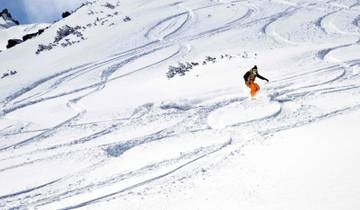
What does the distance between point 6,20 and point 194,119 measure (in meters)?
59.0

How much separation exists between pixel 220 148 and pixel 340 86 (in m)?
4.70

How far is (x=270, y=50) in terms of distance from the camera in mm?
18594

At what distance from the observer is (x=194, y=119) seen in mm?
12438

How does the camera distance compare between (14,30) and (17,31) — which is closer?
(17,31)

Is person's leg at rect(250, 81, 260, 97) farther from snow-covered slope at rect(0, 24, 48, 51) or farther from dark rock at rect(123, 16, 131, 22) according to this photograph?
snow-covered slope at rect(0, 24, 48, 51)

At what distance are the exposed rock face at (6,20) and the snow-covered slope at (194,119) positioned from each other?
137 ft

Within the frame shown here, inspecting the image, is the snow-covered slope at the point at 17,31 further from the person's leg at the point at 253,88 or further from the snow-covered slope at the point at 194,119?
the person's leg at the point at 253,88

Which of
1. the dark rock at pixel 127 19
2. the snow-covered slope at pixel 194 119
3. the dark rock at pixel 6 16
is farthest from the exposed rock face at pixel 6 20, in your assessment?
the snow-covered slope at pixel 194 119

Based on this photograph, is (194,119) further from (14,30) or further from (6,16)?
(6,16)

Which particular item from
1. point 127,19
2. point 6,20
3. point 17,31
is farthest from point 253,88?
point 6,20

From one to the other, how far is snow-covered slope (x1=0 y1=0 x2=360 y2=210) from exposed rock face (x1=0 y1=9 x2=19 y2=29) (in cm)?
4178

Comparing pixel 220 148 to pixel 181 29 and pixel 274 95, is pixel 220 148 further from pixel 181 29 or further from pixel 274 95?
pixel 181 29

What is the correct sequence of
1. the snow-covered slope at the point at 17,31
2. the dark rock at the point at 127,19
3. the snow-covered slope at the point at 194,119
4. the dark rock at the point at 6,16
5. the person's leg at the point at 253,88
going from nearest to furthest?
the snow-covered slope at the point at 194,119
the person's leg at the point at 253,88
the dark rock at the point at 127,19
the snow-covered slope at the point at 17,31
the dark rock at the point at 6,16

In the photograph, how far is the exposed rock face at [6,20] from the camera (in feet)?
210
